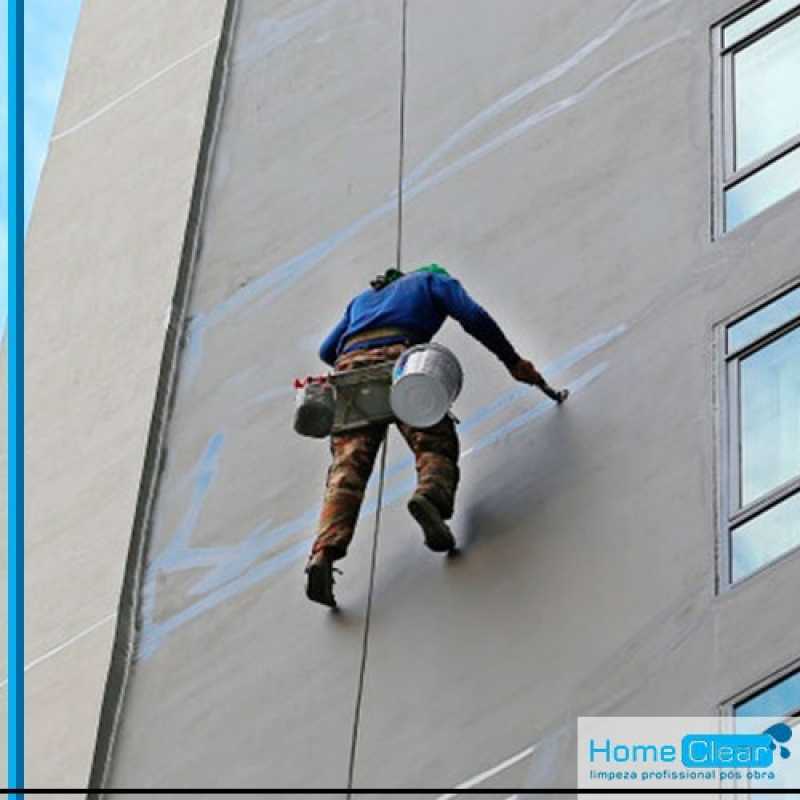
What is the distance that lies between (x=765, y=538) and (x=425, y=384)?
168 centimetres

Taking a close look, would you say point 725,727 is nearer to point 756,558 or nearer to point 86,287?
point 756,558

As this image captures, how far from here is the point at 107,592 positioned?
14438mm

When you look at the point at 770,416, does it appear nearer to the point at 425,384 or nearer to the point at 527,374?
the point at 527,374

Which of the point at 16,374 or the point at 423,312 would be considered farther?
the point at 16,374

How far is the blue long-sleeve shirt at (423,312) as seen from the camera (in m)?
13.0

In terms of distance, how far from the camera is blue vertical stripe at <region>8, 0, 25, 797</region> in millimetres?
13445

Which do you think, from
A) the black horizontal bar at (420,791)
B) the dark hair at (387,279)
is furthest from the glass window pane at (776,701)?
the dark hair at (387,279)

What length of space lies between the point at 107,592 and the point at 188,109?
159 inches

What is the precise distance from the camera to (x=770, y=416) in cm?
1223

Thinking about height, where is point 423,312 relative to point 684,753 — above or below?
above

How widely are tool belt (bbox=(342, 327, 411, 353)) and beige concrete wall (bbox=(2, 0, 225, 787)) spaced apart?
6.41 ft

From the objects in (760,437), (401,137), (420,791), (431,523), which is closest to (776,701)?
(760,437)

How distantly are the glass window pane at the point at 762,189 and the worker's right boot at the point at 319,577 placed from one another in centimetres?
242

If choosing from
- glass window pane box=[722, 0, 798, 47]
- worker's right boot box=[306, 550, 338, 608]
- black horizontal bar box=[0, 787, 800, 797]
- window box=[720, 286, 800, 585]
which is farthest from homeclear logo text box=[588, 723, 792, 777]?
glass window pane box=[722, 0, 798, 47]
